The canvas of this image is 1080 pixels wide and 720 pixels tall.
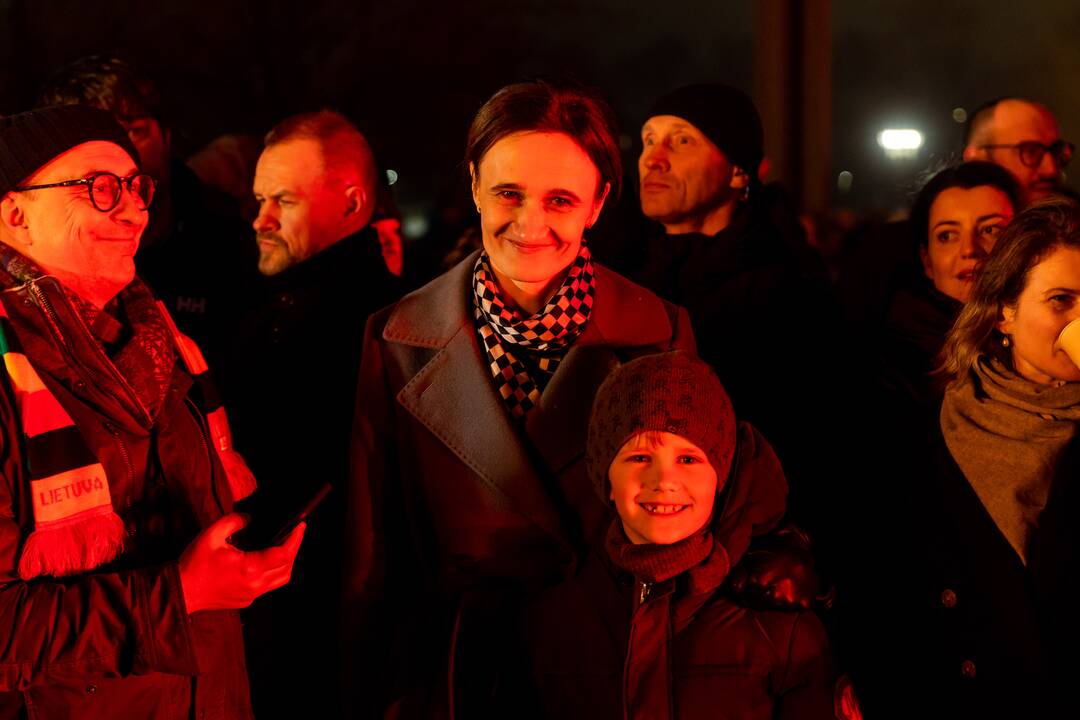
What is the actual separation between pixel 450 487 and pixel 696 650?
0.67 metres

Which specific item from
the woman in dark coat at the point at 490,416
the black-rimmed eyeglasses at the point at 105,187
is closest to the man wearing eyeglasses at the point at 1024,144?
the woman in dark coat at the point at 490,416

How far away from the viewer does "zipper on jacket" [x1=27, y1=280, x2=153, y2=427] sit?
2.36 m

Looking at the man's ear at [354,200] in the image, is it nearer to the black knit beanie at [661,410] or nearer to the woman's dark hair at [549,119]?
the woman's dark hair at [549,119]

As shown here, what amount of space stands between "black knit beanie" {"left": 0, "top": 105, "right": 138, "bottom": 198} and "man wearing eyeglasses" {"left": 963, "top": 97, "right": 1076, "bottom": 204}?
3195mm

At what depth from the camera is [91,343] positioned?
2400 mm

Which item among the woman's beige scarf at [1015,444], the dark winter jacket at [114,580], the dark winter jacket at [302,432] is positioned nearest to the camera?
the dark winter jacket at [114,580]

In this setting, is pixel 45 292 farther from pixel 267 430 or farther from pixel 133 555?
pixel 267 430

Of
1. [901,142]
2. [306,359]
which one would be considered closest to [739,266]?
[306,359]

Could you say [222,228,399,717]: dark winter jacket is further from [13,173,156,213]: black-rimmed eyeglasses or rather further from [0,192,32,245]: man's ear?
[0,192,32,245]: man's ear

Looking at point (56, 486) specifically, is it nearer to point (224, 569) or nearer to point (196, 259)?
point (224, 569)

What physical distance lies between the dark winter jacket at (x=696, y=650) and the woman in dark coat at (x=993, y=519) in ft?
1.20

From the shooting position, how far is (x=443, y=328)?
283cm

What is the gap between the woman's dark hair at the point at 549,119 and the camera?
2.67 m

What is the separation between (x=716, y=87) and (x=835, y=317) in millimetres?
857
